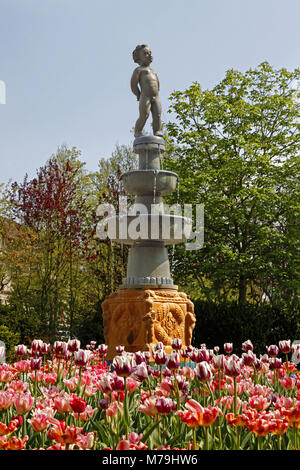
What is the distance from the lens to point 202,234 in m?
16.9

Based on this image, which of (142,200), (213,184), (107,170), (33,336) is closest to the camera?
(142,200)

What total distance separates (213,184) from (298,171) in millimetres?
3178

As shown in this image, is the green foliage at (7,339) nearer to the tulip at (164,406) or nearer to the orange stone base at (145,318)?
the orange stone base at (145,318)

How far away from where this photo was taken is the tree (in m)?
15.8

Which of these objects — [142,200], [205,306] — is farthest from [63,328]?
[142,200]

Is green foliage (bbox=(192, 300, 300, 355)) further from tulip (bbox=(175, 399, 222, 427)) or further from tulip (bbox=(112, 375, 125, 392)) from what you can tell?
tulip (bbox=(175, 399, 222, 427))

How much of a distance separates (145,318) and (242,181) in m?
10.4

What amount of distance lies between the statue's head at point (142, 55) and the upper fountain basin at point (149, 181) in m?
2.56

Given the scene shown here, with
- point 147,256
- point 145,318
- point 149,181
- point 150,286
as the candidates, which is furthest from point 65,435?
point 149,181

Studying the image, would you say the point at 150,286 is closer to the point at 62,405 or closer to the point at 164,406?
the point at 62,405

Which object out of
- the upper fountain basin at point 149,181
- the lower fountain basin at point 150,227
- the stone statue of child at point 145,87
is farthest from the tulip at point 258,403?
the stone statue of child at point 145,87

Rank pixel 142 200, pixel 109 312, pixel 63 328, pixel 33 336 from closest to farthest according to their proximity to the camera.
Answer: pixel 109 312 → pixel 142 200 → pixel 33 336 → pixel 63 328

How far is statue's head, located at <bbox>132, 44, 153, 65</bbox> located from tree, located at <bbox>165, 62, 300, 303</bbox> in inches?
249
